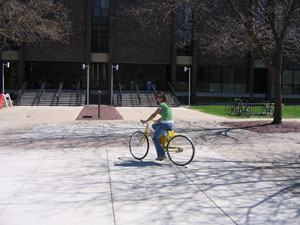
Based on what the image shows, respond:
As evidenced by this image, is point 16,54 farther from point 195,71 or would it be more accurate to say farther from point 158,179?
point 158,179

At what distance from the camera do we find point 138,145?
851 cm

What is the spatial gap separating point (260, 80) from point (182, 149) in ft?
111

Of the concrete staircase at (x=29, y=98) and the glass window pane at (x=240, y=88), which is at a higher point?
the glass window pane at (x=240, y=88)

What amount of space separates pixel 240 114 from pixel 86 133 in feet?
36.9

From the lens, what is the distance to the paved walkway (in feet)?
15.7

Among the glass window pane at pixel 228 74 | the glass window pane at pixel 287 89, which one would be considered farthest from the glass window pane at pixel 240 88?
the glass window pane at pixel 287 89

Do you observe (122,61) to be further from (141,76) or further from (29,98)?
(29,98)

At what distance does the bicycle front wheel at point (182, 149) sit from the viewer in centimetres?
763

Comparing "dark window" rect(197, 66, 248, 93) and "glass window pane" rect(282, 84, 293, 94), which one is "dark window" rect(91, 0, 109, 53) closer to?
"dark window" rect(197, 66, 248, 93)

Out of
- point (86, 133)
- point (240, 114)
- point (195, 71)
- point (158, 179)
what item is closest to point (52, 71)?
point (195, 71)

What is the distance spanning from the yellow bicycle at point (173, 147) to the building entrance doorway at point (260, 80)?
32.6 m

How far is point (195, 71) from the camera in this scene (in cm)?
3531

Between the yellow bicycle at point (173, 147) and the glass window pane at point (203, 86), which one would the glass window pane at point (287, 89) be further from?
the yellow bicycle at point (173, 147)

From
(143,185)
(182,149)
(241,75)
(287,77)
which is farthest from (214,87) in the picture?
(143,185)
